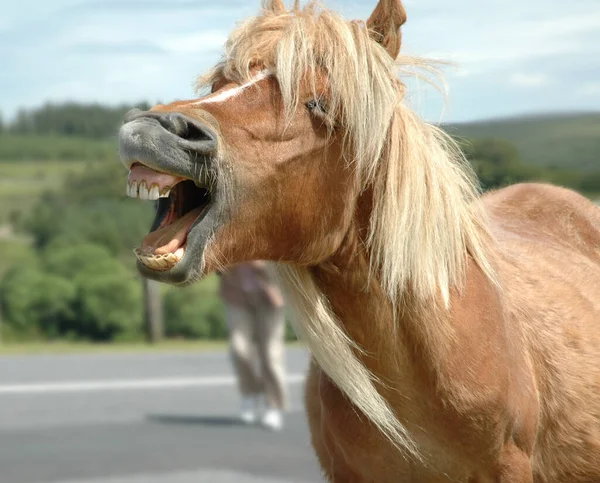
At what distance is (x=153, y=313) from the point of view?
14.4 m

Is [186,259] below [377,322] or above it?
above

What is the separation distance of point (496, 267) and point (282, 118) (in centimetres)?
101

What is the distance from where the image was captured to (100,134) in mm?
13523

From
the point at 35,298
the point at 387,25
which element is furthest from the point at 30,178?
the point at 387,25

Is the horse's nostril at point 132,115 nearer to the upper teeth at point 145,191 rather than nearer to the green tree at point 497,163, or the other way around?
the upper teeth at point 145,191

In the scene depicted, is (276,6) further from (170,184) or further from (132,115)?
(170,184)

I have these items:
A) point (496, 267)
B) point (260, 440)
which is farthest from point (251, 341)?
point (496, 267)

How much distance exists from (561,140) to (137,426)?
5319 mm

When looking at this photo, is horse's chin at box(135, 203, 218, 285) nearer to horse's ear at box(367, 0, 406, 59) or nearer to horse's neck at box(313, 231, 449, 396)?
horse's neck at box(313, 231, 449, 396)

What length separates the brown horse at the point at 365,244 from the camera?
2801 millimetres

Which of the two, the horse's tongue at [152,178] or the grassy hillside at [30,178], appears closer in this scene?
the horse's tongue at [152,178]

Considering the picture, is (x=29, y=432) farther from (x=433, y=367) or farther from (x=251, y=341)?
(x=433, y=367)

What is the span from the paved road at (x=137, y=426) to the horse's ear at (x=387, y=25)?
15.1 ft

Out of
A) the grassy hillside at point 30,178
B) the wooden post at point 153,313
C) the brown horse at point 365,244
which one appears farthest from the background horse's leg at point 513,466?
the grassy hillside at point 30,178
